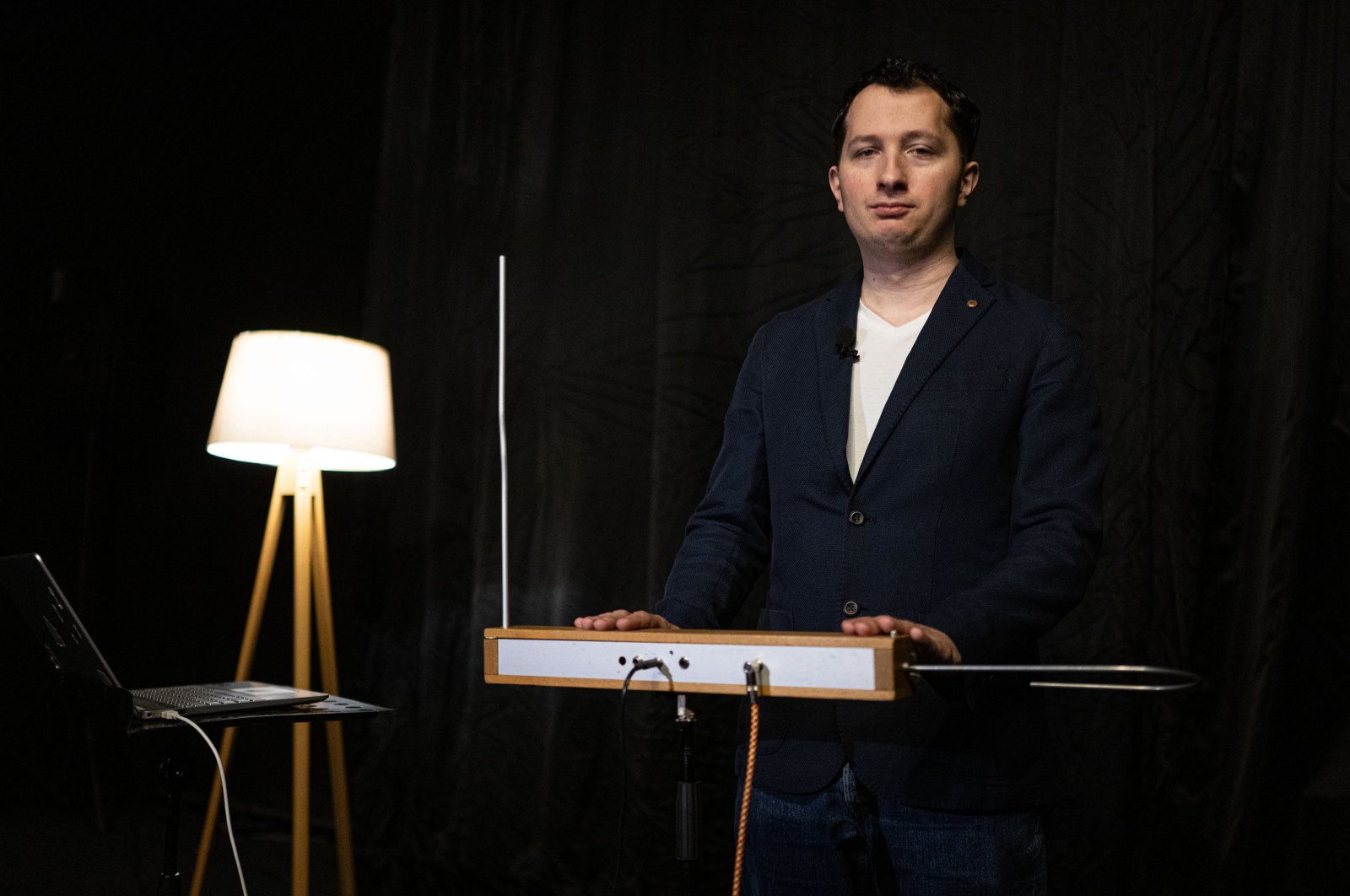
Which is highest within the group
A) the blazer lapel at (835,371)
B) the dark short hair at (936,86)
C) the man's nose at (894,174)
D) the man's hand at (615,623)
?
the dark short hair at (936,86)

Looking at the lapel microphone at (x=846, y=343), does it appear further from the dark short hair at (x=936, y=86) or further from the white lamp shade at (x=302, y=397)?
the white lamp shade at (x=302, y=397)

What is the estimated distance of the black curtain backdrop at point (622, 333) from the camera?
2.06m

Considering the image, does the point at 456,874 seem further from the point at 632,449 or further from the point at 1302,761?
the point at 1302,761

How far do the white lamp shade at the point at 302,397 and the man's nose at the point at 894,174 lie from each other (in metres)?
1.54

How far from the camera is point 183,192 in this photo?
4.14 m

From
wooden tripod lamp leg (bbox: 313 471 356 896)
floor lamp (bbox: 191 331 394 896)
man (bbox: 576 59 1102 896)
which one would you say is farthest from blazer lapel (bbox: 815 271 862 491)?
wooden tripod lamp leg (bbox: 313 471 356 896)

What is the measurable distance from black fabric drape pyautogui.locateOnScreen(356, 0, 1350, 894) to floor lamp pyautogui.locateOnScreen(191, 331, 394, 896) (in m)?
0.44

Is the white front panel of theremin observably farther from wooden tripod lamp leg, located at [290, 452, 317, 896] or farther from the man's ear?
wooden tripod lamp leg, located at [290, 452, 317, 896]

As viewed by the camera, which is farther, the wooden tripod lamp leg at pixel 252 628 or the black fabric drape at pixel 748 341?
the wooden tripod lamp leg at pixel 252 628

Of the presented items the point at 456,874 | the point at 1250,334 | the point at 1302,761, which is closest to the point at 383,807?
the point at 456,874

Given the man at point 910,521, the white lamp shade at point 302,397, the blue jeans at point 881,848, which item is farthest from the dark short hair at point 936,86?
the white lamp shade at point 302,397

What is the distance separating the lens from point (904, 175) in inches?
54.4

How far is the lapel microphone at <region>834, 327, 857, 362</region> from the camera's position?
142cm

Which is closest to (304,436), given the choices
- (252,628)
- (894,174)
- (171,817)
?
(252,628)
